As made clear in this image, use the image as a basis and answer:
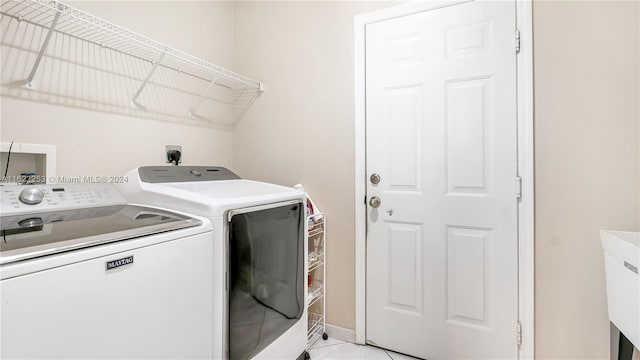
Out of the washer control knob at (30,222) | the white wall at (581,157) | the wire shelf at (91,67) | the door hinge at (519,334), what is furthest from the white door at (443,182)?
the washer control knob at (30,222)

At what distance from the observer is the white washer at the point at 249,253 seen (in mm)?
1220

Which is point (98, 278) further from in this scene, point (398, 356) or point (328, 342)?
point (398, 356)

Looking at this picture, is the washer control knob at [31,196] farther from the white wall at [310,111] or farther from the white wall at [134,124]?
the white wall at [310,111]

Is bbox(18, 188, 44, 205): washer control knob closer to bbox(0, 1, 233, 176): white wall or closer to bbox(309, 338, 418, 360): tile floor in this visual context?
bbox(0, 1, 233, 176): white wall

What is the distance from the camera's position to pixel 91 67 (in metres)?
1.59

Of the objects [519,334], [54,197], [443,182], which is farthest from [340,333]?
[54,197]

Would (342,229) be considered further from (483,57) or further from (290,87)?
(483,57)

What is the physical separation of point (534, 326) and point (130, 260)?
6.16 ft

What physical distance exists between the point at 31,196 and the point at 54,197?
84 millimetres

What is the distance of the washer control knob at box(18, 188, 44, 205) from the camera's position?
3.58 ft

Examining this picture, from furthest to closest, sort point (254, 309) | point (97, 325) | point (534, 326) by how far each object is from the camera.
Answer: point (534, 326)
point (254, 309)
point (97, 325)

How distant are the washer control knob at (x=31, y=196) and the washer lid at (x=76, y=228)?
6 cm

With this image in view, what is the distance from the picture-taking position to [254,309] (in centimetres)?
141

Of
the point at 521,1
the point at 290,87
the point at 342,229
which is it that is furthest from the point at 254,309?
the point at 521,1
